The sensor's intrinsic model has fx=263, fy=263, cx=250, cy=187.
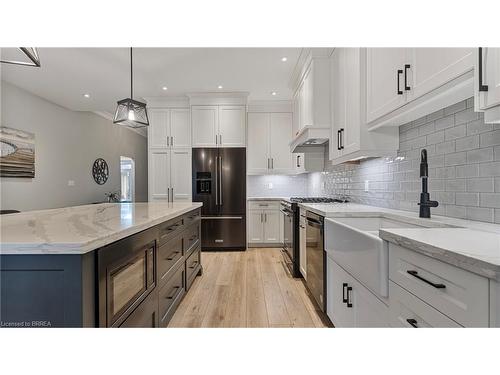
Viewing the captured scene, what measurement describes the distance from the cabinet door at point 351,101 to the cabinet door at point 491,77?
1154 millimetres

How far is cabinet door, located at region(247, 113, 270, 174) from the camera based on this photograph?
5109 millimetres

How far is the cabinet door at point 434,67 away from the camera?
45.0 inches

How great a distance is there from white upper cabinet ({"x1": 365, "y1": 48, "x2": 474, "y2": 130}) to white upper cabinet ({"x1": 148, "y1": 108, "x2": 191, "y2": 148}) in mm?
3526

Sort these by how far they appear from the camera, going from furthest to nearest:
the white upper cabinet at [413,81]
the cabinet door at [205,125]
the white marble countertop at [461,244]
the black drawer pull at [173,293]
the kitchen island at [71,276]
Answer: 1. the cabinet door at [205,125]
2. the black drawer pull at [173,293]
3. the white upper cabinet at [413,81]
4. the kitchen island at [71,276]
5. the white marble countertop at [461,244]

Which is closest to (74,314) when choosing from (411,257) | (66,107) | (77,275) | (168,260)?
(77,275)

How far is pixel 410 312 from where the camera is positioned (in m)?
1.00

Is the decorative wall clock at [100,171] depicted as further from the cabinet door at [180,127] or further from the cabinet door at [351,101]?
the cabinet door at [351,101]

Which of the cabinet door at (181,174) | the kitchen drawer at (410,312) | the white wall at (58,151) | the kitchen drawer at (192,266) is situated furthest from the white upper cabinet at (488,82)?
the white wall at (58,151)

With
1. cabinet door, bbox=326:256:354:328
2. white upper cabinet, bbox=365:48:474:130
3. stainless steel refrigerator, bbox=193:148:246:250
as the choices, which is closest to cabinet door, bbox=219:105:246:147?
stainless steel refrigerator, bbox=193:148:246:250

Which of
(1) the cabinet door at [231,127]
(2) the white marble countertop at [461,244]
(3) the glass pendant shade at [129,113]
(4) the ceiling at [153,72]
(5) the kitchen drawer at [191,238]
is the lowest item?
(5) the kitchen drawer at [191,238]

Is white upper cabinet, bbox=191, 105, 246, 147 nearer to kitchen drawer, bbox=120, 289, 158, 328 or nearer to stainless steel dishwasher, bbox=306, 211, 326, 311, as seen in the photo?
stainless steel dishwasher, bbox=306, 211, 326, 311

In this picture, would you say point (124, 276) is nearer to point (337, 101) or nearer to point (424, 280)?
point (424, 280)
